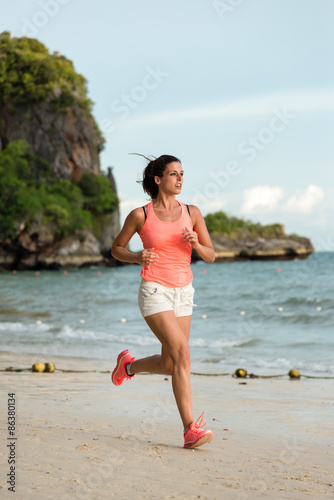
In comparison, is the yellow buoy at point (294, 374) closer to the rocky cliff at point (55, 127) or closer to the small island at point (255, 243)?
the rocky cliff at point (55, 127)

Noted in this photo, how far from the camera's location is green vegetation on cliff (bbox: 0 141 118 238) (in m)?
62.2

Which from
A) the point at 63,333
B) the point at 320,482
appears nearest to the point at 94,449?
the point at 320,482

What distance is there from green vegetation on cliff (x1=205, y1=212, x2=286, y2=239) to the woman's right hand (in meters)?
105

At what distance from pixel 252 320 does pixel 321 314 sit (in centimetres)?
190

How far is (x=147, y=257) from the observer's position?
4.04 metres

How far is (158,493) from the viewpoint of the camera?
9.60ft

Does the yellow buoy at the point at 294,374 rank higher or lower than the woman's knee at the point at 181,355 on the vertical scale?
lower

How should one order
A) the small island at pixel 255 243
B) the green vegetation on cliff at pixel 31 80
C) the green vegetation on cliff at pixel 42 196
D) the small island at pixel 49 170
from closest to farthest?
the green vegetation on cliff at pixel 42 196
the small island at pixel 49 170
the green vegetation on cliff at pixel 31 80
the small island at pixel 255 243

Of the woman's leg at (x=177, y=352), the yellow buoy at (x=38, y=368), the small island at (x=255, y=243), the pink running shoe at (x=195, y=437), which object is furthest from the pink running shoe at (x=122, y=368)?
the small island at (x=255, y=243)

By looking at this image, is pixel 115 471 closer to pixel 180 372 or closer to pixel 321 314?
pixel 180 372

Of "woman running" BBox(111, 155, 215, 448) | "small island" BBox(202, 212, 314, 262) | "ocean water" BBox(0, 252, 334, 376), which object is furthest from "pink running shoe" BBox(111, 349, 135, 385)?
"small island" BBox(202, 212, 314, 262)

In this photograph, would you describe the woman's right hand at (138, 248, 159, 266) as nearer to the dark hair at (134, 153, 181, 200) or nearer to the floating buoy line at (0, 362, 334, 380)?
the dark hair at (134, 153, 181, 200)

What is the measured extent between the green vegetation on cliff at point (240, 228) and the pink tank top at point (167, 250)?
345 ft

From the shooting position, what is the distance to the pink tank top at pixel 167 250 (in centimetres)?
411
